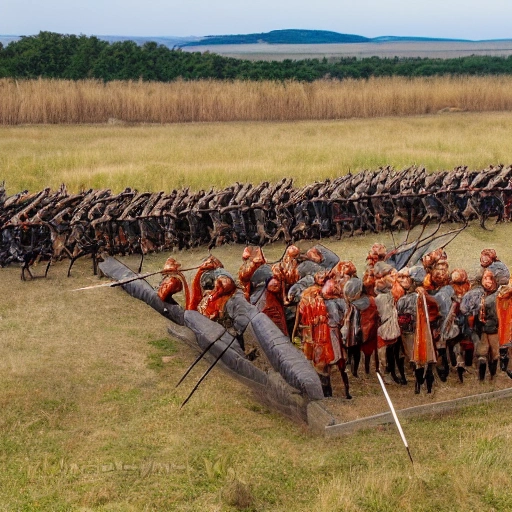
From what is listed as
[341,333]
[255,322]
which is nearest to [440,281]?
[341,333]

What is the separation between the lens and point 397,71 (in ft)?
160

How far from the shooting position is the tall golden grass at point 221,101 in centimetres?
Answer: 3256

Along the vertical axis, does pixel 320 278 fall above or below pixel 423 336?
above

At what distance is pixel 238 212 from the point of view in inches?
685

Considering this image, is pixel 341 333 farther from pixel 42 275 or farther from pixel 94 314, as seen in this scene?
pixel 42 275

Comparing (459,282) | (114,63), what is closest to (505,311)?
(459,282)

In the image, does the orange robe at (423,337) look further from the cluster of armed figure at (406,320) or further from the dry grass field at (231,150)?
the dry grass field at (231,150)

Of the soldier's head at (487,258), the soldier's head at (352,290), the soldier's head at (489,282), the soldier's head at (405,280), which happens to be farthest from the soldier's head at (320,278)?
the soldier's head at (487,258)

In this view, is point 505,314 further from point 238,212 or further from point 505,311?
point 238,212

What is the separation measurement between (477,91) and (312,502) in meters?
32.8

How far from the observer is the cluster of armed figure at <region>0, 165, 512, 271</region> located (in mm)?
15836

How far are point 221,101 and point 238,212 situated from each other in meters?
17.0

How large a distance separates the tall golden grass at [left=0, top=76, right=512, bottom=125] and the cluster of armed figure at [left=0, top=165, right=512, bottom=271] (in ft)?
47.2

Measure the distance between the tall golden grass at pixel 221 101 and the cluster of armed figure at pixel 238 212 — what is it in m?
14.4
